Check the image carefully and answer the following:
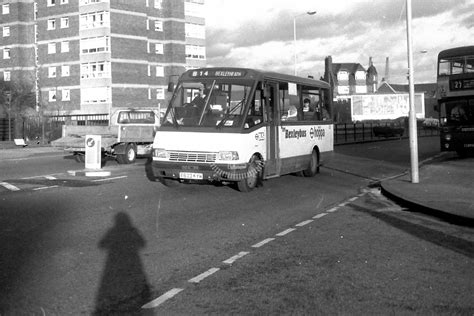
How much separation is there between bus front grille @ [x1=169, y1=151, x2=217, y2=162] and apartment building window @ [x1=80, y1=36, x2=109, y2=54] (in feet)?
176

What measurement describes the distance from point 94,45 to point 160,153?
54.8m

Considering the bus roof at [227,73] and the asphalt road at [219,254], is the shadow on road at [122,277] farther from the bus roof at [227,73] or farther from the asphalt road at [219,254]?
the bus roof at [227,73]

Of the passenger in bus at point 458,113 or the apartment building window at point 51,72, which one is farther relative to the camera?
the apartment building window at point 51,72

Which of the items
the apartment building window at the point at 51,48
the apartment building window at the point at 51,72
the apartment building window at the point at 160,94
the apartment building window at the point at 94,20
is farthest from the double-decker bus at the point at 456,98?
the apartment building window at the point at 51,48

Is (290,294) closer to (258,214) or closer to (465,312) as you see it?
(465,312)

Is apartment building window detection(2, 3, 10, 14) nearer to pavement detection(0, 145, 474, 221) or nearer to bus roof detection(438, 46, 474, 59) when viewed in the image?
pavement detection(0, 145, 474, 221)

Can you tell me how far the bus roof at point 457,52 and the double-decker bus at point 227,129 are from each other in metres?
10.8

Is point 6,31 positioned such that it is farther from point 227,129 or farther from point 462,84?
point 227,129

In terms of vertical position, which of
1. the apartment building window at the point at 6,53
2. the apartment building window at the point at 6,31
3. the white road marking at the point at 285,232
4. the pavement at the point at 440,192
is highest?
the apartment building window at the point at 6,31

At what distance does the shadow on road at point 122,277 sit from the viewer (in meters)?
4.80

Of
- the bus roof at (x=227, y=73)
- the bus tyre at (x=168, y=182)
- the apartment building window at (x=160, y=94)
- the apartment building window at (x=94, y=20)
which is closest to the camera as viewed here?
the bus roof at (x=227, y=73)

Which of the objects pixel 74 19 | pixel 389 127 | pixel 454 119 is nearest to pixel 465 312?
pixel 454 119

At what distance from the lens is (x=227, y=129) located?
39.6 feet

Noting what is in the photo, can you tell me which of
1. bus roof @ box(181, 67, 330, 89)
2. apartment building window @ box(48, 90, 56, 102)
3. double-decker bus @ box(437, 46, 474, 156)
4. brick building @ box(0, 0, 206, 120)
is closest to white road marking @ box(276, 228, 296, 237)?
bus roof @ box(181, 67, 330, 89)
